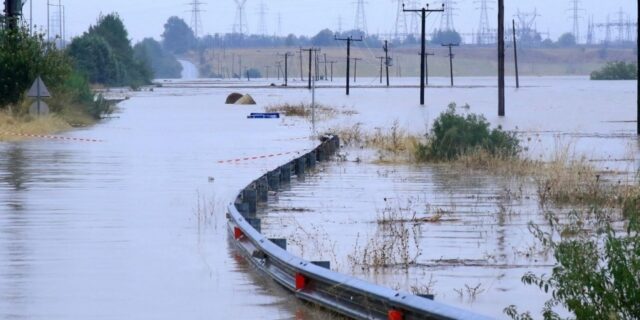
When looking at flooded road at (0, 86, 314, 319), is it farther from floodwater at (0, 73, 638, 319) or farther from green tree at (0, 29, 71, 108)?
green tree at (0, 29, 71, 108)

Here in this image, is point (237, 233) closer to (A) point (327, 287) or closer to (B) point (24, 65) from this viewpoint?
(A) point (327, 287)

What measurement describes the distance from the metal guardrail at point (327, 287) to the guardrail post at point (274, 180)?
276 inches

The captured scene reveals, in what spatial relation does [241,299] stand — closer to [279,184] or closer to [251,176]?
[279,184]

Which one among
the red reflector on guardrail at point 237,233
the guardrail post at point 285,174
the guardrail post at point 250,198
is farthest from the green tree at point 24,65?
the red reflector on guardrail at point 237,233

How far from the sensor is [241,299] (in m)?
13.2

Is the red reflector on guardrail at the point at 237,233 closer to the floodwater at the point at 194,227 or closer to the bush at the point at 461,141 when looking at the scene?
the floodwater at the point at 194,227

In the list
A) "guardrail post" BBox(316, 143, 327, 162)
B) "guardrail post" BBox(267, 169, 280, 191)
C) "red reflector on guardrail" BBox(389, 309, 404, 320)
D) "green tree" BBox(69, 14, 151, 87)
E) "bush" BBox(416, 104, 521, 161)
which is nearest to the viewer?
"red reflector on guardrail" BBox(389, 309, 404, 320)

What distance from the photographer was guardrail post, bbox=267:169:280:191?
25.6 m

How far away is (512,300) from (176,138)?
33.1m

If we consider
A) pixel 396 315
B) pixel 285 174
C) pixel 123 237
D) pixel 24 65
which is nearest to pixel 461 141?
pixel 285 174

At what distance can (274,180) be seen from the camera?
84.9 ft

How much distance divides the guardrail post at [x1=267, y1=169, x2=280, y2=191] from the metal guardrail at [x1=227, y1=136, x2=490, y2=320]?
7015 mm

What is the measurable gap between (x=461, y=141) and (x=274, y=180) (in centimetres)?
1041

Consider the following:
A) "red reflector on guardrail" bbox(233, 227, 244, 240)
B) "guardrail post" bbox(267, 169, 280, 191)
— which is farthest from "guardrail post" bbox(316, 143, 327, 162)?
"red reflector on guardrail" bbox(233, 227, 244, 240)
